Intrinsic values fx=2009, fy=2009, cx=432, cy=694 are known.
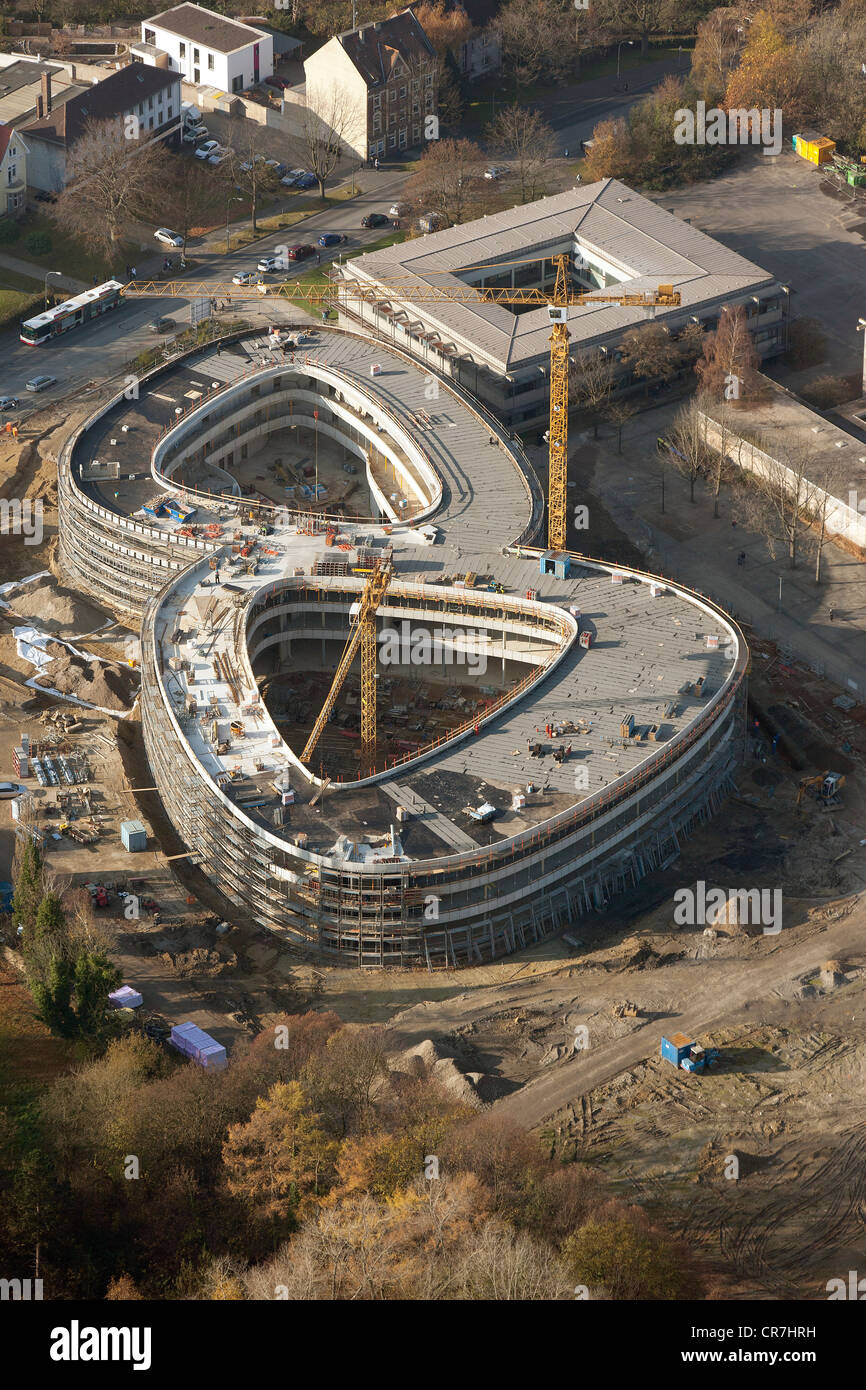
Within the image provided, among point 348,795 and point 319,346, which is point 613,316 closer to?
point 319,346

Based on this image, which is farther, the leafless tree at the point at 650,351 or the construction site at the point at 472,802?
the leafless tree at the point at 650,351

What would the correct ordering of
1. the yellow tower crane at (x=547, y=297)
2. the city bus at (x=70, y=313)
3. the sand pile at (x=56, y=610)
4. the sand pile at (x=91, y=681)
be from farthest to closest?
the city bus at (x=70, y=313) < the sand pile at (x=56, y=610) < the yellow tower crane at (x=547, y=297) < the sand pile at (x=91, y=681)

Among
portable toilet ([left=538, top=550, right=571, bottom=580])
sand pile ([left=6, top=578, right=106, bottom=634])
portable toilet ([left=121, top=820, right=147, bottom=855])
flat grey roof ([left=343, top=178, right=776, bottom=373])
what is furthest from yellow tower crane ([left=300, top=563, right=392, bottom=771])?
flat grey roof ([left=343, top=178, right=776, bottom=373])

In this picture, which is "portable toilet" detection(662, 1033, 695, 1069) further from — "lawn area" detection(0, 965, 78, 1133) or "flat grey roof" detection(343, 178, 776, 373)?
"flat grey roof" detection(343, 178, 776, 373)

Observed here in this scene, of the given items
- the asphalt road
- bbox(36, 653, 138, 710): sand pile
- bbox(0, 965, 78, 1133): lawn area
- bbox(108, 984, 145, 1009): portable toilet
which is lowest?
bbox(0, 965, 78, 1133): lawn area

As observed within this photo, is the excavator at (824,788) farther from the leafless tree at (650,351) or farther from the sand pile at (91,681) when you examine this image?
the leafless tree at (650,351)

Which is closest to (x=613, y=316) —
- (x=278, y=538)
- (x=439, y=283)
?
(x=439, y=283)

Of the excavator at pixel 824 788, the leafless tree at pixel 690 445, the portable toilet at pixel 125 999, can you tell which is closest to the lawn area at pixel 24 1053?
the portable toilet at pixel 125 999
